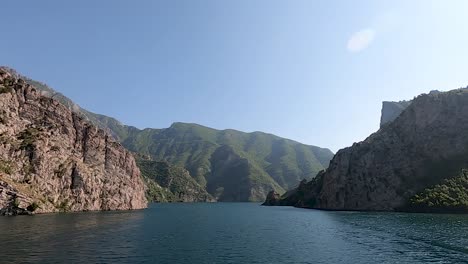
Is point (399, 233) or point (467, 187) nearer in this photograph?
point (399, 233)

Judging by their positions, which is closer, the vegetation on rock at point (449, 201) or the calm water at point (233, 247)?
the calm water at point (233, 247)

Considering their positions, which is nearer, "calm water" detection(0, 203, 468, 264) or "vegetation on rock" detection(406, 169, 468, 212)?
"calm water" detection(0, 203, 468, 264)

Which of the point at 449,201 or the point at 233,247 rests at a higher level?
the point at 449,201

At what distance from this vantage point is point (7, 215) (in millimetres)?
152250

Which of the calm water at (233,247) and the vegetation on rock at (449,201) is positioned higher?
the vegetation on rock at (449,201)

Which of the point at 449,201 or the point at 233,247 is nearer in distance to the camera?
the point at 233,247

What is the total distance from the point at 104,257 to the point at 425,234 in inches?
3158

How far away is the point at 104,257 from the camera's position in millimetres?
65438

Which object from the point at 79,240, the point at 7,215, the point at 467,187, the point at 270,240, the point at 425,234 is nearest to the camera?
the point at 79,240

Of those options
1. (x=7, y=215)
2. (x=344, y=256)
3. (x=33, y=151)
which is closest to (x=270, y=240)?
(x=344, y=256)

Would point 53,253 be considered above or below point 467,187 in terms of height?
below

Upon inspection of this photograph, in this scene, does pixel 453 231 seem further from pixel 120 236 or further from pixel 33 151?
pixel 33 151

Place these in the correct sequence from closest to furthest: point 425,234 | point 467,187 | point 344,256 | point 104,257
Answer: point 104,257
point 344,256
point 425,234
point 467,187

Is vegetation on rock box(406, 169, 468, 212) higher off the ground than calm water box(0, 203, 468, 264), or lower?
higher
